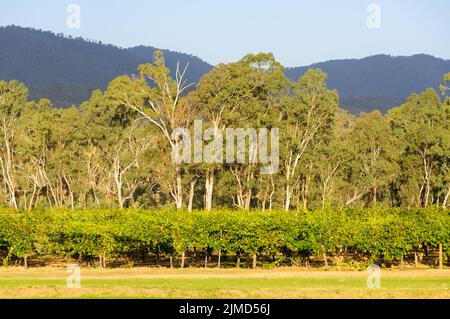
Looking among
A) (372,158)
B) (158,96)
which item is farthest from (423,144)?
(158,96)

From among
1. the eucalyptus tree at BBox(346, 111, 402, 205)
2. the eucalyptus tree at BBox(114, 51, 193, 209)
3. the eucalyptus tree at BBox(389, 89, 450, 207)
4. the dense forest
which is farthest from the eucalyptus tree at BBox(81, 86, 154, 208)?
the eucalyptus tree at BBox(389, 89, 450, 207)

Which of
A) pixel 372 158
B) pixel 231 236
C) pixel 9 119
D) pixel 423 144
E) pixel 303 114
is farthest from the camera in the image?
pixel 9 119

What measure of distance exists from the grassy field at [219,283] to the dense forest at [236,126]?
27.2m

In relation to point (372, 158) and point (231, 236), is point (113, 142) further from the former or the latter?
point (231, 236)

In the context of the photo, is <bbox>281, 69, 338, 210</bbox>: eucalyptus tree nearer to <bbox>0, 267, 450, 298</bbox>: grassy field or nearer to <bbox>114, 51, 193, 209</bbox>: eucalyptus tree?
<bbox>114, 51, 193, 209</bbox>: eucalyptus tree

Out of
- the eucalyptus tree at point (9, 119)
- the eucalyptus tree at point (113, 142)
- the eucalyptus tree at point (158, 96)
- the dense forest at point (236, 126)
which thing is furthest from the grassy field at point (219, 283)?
the eucalyptus tree at point (9, 119)

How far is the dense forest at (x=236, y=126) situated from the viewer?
5244 cm

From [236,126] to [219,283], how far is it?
114ft

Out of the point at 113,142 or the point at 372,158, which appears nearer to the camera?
the point at 113,142

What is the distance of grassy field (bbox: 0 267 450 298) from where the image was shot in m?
15.6

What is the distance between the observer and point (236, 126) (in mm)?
52750

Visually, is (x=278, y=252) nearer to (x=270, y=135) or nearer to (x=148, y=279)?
(x=148, y=279)

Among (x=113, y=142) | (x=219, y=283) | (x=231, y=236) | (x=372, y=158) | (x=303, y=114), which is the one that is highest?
(x=303, y=114)

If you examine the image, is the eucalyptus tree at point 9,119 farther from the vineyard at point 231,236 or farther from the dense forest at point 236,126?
the vineyard at point 231,236
